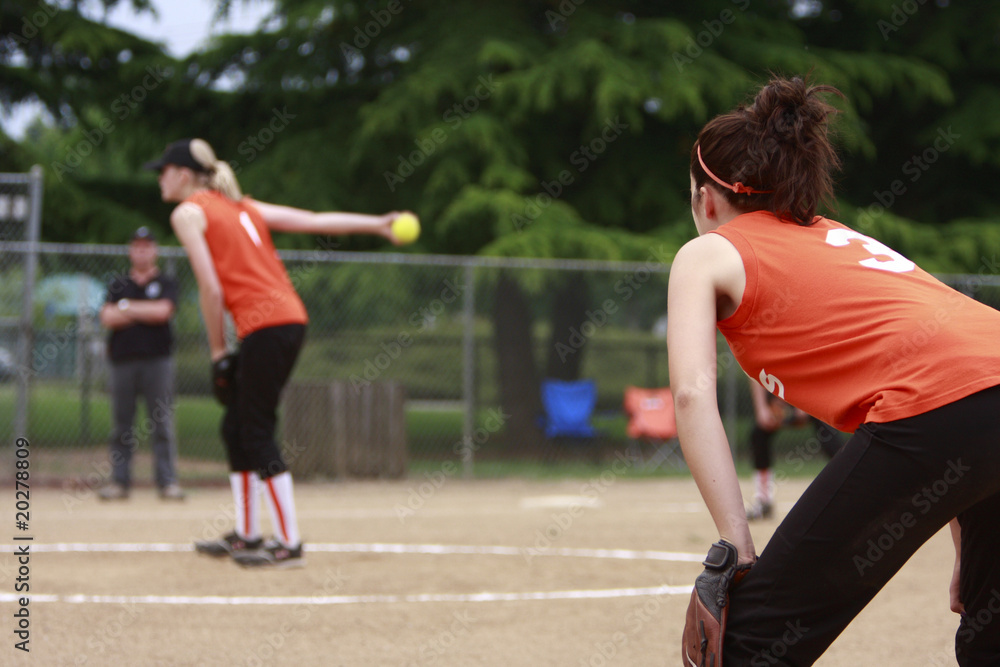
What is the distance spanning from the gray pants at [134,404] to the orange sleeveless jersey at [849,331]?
8.09 meters

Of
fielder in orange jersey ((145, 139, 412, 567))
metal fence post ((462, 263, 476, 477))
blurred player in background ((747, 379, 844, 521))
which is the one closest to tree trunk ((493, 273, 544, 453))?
metal fence post ((462, 263, 476, 477))

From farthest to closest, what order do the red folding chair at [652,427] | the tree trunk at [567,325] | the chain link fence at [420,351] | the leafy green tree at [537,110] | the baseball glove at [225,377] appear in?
the leafy green tree at [537,110], the tree trunk at [567,325], the red folding chair at [652,427], the chain link fence at [420,351], the baseball glove at [225,377]

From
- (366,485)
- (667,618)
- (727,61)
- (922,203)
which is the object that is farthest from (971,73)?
(667,618)

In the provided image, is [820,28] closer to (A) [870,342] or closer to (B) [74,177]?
(B) [74,177]

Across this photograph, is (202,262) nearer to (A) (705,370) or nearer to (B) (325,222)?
(B) (325,222)

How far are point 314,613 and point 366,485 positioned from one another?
6537 mm

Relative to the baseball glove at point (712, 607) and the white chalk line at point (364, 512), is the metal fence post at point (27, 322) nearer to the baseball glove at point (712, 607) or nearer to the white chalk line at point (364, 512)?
the white chalk line at point (364, 512)

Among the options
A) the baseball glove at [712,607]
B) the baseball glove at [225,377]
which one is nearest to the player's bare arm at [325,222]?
the baseball glove at [225,377]

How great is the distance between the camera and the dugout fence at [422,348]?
11273mm

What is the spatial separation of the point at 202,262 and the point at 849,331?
406 cm

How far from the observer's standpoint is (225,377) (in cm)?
559

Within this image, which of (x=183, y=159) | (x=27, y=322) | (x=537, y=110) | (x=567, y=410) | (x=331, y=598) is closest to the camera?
(x=331, y=598)

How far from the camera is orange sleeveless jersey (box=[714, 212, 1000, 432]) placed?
6.64 ft

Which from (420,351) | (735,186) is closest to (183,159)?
(735,186)
